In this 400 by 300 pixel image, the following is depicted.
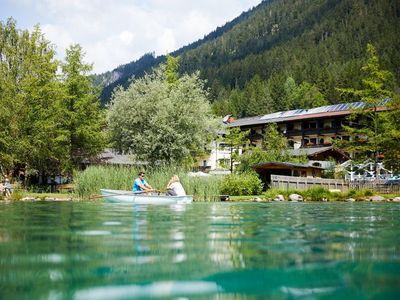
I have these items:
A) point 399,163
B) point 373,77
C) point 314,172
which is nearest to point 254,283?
point 399,163

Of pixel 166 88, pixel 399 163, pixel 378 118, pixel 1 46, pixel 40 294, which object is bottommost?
pixel 40 294

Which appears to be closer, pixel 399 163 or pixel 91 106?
pixel 399 163

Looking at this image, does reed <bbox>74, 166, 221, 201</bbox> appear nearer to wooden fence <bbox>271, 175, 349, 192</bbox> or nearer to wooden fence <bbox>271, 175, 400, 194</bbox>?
wooden fence <bbox>271, 175, 349, 192</bbox>

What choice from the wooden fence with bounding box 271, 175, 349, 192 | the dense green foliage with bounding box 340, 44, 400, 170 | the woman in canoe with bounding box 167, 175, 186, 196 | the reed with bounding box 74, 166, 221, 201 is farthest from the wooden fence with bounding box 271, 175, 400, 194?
the woman in canoe with bounding box 167, 175, 186, 196

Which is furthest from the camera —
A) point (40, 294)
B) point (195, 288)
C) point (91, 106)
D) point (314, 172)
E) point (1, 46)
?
point (314, 172)

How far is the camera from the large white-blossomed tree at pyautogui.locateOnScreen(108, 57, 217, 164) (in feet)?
128

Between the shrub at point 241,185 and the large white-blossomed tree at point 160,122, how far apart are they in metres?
5.63

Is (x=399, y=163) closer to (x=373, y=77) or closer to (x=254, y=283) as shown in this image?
(x=373, y=77)

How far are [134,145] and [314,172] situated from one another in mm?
19697

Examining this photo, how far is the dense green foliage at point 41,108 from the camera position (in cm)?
3531

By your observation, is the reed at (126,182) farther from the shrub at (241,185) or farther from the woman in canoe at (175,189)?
the shrub at (241,185)

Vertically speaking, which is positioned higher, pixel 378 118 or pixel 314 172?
pixel 378 118

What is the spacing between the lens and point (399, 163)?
122 ft

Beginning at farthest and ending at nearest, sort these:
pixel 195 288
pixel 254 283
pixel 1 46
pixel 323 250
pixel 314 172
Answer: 1. pixel 314 172
2. pixel 1 46
3. pixel 323 250
4. pixel 254 283
5. pixel 195 288
